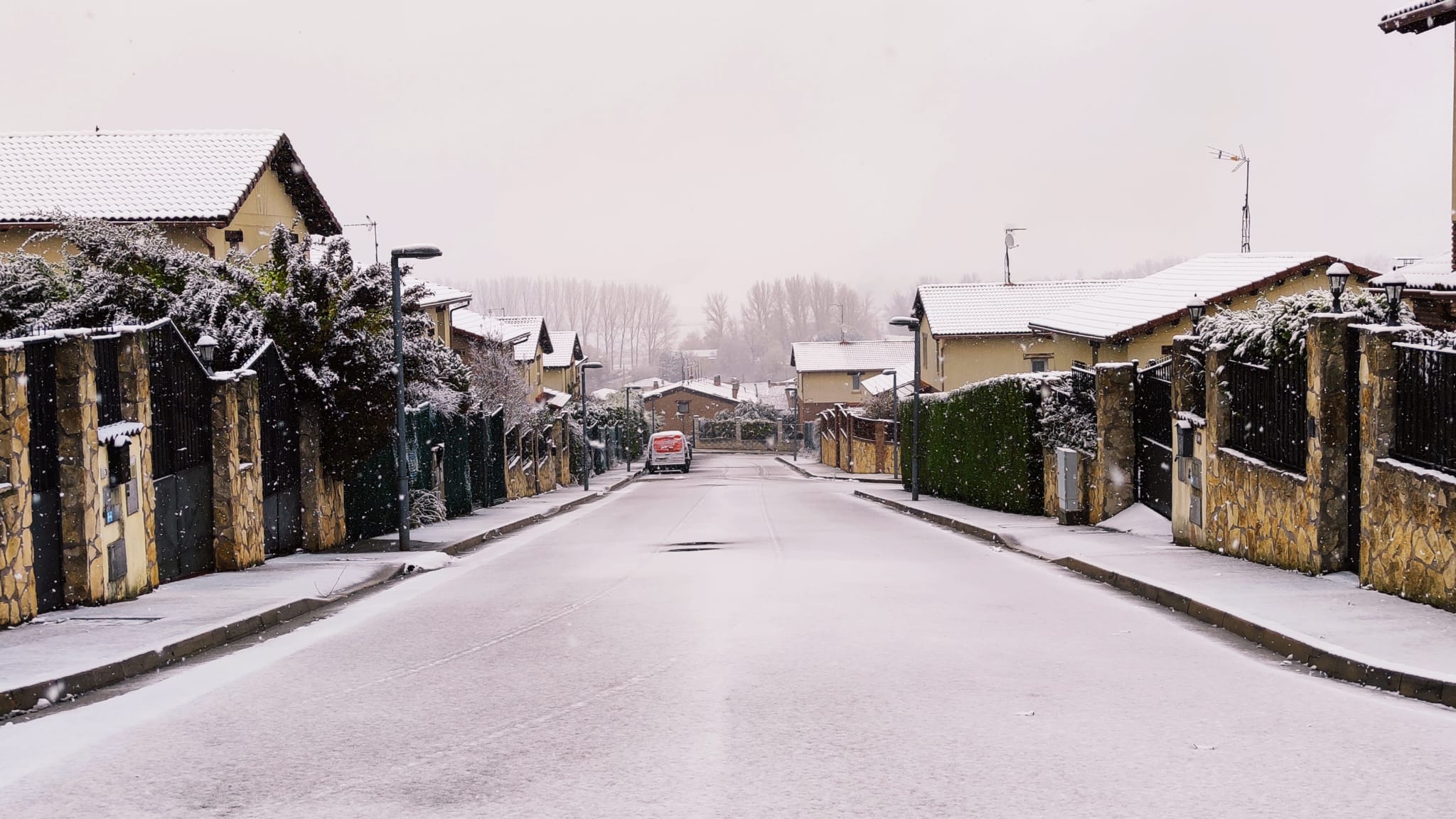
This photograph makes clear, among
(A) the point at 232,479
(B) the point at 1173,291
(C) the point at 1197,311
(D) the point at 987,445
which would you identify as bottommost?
(D) the point at 987,445

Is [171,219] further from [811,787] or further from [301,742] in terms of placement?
[811,787]

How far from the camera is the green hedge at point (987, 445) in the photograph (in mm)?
23766

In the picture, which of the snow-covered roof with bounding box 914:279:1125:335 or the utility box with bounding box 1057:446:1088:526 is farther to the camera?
the snow-covered roof with bounding box 914:279:1125:335

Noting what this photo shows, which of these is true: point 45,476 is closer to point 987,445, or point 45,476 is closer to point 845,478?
point 987,445

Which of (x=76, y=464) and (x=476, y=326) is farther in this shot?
(x=476, y=326)

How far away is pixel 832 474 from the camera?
193 ft

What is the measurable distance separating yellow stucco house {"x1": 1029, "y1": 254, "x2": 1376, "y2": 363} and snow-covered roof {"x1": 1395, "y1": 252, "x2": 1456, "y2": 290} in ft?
46.2

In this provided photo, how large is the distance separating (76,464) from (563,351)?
253ft

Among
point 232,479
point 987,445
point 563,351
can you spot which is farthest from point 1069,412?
point 563,351

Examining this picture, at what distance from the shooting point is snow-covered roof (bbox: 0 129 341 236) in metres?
31.5

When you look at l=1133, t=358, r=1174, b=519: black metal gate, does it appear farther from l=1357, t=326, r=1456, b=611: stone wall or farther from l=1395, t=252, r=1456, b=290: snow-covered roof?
Result: l=1357, t=326, r=1456, b=611: stone wall

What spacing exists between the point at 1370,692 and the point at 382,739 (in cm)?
577

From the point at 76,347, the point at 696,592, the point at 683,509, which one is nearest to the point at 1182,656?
the point at 696,592

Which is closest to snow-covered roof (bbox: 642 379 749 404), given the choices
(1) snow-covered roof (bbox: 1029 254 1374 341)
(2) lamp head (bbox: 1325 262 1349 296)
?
(1) snow-covered roof (bbox: 1029 254 1374 341)
